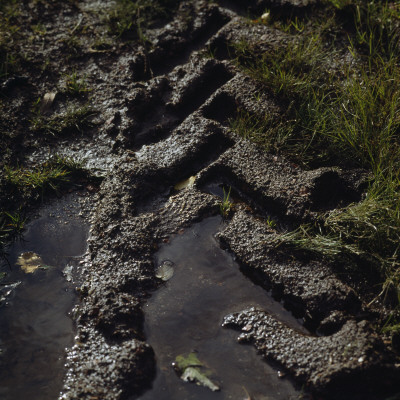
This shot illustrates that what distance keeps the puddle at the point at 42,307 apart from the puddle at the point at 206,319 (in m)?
0.43

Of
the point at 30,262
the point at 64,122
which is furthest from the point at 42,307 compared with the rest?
the point at 64,122

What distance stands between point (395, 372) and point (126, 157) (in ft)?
6.00

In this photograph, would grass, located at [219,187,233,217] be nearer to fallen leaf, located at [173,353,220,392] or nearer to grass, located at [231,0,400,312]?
grass, located at [231,0,400,312]

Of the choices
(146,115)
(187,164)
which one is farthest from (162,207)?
(146,115)

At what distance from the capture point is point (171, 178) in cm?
275

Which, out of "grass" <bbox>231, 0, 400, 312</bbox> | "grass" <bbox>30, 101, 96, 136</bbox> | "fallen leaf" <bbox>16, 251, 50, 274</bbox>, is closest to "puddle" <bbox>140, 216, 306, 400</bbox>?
"grass" <bbox>231, 0, 400, 312</bbox>

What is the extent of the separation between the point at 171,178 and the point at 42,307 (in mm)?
1016

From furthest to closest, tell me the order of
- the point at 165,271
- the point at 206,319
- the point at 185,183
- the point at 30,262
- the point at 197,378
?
the point at 185,183 < the point at 30,262 < the point at 165,271 < the point at 206,319 < the point at 197,378

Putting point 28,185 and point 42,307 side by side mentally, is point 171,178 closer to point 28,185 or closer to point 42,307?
point 28,185

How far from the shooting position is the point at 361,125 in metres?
2.69

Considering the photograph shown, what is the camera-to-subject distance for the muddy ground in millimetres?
1984

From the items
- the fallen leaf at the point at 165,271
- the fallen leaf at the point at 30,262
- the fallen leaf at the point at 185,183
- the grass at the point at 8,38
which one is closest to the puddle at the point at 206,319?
the fallen leaf at the point at 165,271

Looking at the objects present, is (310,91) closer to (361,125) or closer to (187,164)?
(361,125)

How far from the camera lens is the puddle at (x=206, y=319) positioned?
196 cm
